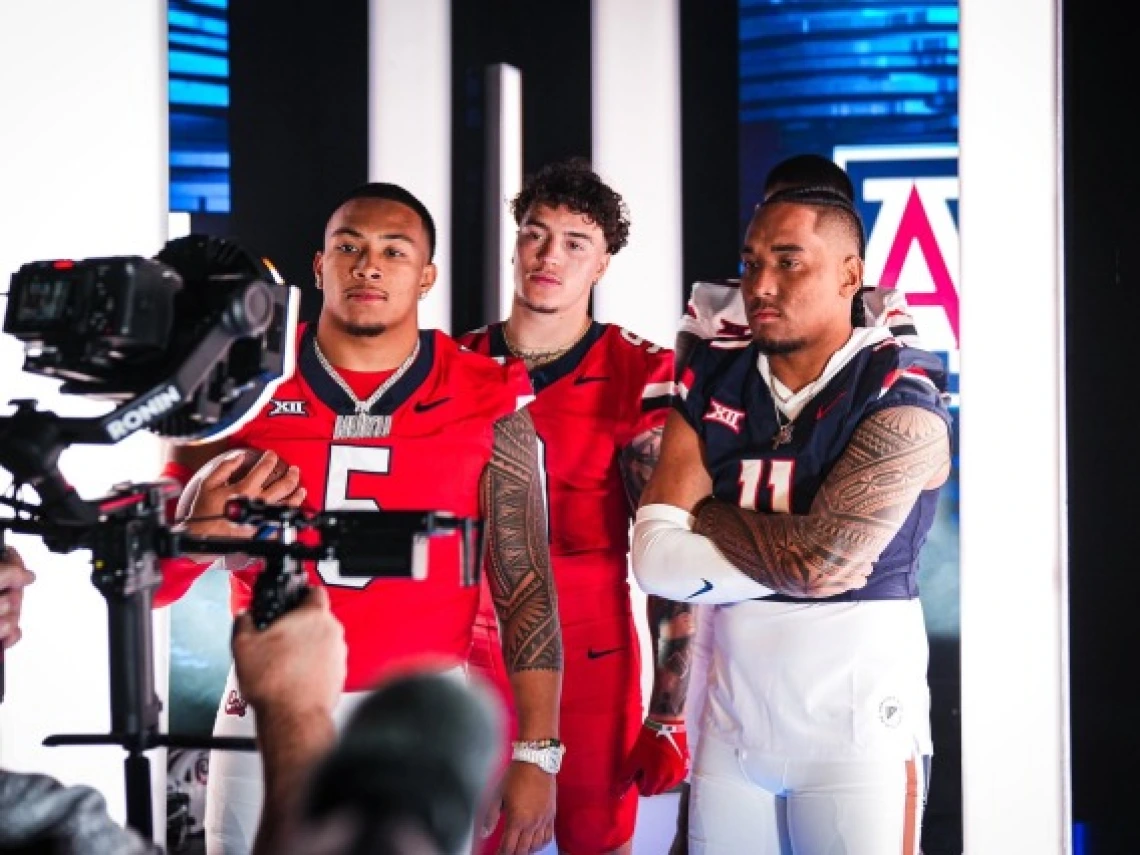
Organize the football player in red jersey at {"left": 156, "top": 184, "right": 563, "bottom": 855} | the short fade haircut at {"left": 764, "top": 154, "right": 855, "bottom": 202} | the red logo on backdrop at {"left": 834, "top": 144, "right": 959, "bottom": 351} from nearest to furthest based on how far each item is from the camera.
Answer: the football player in red jersey at {"left": 156, "top": 184, "right": 563, "bottom": 855}
the short fade haircut at {"left": 764, "top": 154, "right": 855, "bottom": 202}
the red logo on backdrop at {"left": 834, "top": 144, "right": 959, "bottom": 351}

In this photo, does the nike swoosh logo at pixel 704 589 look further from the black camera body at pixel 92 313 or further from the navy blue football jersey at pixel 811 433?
the black camera body at pixel 92 313

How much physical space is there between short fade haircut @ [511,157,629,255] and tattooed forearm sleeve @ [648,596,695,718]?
1.04 metres

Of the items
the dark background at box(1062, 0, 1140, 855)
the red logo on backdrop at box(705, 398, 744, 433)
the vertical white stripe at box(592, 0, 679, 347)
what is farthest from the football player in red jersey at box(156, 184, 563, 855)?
the dark background at box(1062, 0, 1140, 855)

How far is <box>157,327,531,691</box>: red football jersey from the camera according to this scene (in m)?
2.68

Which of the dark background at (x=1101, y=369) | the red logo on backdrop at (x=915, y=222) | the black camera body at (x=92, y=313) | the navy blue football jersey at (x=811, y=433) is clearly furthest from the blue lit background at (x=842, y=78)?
the black camera body at (x=92, y=313)

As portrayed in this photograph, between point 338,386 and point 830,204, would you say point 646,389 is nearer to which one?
point 830,204

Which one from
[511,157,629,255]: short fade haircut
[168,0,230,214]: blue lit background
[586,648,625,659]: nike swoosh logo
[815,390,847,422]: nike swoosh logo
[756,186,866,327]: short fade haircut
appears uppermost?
[168,0,230,214]: blue lit background

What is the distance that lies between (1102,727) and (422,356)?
2229 millimetres

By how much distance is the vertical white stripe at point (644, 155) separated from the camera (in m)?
4.08

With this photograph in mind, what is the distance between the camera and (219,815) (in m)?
2.56

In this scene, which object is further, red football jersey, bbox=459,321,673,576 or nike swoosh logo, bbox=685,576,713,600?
red football jersey, bbox=459,321,673,576

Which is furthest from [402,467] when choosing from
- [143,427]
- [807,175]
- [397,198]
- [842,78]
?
[842,78]

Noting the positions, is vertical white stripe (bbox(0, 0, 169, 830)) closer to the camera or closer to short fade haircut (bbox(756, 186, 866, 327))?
short fade haircut (bbox(756, 186, 866, 327))

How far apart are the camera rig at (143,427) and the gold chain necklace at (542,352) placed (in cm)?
190
